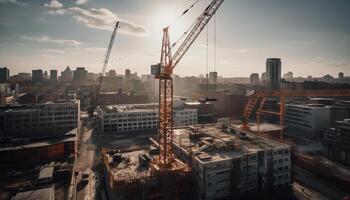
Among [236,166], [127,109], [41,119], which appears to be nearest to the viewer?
[236,166]

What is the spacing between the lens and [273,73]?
575 ft

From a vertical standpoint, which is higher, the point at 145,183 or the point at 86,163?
the point at 145,183

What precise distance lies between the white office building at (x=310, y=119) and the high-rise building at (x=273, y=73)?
9374 cm

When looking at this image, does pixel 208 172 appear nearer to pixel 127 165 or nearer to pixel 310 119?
pixel 127 165

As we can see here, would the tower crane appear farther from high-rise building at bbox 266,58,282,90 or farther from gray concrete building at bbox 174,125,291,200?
high-rise building at bbox 266,58,282,90

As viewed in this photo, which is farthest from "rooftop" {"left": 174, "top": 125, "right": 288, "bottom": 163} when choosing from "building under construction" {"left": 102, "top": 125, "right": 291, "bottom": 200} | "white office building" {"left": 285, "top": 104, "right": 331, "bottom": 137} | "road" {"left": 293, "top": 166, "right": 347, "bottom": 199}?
"white office building" {"left": 285, "top": 104, "right": 331, "bottom": 137}

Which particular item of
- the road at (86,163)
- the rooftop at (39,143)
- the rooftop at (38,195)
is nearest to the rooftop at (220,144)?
the road at (86,163)

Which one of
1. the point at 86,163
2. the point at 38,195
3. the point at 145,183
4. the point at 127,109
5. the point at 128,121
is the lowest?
the point at 86,163

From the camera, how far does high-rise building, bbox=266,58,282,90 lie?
17350 centimetres

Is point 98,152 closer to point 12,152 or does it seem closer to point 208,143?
point 12,152

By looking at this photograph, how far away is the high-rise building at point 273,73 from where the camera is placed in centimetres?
17350

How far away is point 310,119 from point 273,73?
344ft

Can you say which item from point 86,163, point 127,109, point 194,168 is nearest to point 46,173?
point 86,163

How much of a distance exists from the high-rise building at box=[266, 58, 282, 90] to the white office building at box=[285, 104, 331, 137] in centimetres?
9374
